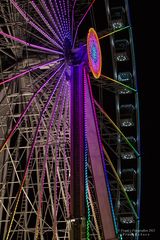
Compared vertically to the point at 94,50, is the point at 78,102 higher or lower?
lower

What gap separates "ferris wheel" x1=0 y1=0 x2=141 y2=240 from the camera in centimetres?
1389

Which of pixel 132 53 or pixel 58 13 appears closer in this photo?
pixel 58 13

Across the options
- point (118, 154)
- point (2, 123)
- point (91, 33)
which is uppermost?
point (91, 33)

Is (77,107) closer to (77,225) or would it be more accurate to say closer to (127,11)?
(77,225)

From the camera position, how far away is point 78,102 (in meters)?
14.0

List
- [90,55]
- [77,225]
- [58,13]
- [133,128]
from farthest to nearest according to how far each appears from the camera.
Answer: [133,128] < [58,13] < [90,55] < [77,225]

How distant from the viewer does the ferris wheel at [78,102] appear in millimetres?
13891

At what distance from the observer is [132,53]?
780 inches

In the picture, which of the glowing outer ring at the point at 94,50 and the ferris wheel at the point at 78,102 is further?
the glowing outer ring at the point at 94,50

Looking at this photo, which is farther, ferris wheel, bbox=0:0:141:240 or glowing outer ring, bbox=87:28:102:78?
glowing outer ring, bbox=87:28:102:78

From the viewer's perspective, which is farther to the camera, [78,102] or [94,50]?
[94,50]

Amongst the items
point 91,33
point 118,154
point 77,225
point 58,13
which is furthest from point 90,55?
point 118,154

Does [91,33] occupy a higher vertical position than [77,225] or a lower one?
higher

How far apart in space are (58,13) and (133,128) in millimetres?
6762
